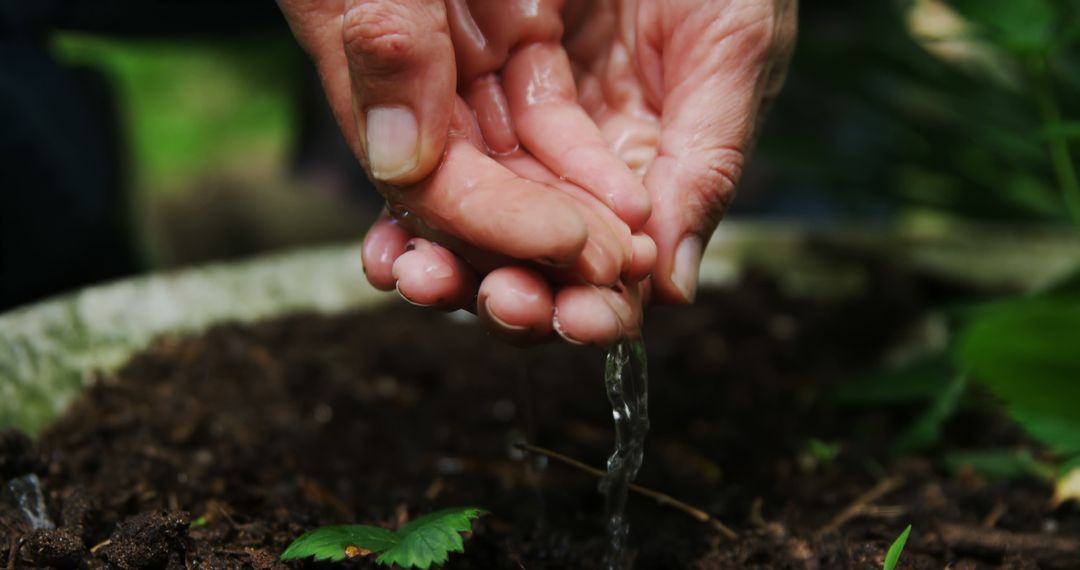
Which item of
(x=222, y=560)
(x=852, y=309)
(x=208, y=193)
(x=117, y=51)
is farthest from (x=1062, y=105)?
(x=117, y=51)

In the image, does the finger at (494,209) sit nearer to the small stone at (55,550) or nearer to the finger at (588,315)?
the finger at (588,315)

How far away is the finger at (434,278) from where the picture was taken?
37.5 inches

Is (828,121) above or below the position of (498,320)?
below

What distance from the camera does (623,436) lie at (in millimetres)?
1136

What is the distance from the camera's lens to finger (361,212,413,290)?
1.06 meters

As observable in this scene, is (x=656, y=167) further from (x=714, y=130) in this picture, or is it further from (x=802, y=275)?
(x=802, y=275)

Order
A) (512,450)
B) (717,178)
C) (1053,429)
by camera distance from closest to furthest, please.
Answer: (717,178), (1053,429), (512,450)

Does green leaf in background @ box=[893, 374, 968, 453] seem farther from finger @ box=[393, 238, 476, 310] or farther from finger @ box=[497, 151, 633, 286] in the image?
finger @ box=[393, 238, 476, 310]

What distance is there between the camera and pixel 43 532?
0.99m

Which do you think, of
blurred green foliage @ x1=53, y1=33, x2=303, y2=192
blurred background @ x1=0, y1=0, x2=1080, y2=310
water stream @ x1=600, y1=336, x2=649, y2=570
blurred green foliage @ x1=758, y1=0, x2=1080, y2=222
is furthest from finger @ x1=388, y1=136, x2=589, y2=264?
blurred green foliage @ x1=53, y1=33, x2=303, y2=192

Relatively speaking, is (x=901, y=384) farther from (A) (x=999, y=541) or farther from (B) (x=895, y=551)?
(B) (x=895, y=551)

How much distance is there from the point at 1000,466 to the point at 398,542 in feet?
3.43

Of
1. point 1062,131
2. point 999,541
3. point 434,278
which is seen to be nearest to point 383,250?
point 434,278

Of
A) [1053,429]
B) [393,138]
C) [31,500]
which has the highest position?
[393,138]
